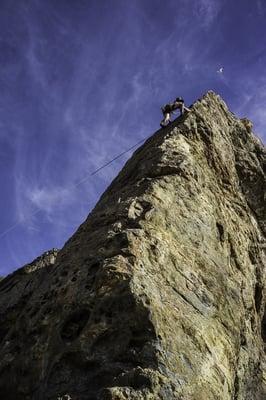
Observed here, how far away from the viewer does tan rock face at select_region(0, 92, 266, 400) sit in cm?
859

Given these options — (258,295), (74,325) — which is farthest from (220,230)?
(74,325)

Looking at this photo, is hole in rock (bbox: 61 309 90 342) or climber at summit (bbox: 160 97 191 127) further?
climber at summit (bbox: 160 97 191 127)

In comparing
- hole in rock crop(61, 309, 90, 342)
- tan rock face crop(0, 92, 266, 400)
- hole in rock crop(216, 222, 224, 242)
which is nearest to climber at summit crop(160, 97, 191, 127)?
tan rock face crop(0, 92, 266, 400)

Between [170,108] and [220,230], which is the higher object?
[170,108]

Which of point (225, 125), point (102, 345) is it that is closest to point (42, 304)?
point (102, 345)

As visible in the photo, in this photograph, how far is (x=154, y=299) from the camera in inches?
369

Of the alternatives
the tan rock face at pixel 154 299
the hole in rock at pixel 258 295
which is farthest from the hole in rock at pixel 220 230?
the hole in rock at pixel 258 295

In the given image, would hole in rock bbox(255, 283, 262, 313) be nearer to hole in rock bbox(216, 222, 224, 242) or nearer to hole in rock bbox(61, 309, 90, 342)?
hole in rock bbox(216, 222, 224, 242)

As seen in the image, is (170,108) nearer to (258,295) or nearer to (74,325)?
(258,295)

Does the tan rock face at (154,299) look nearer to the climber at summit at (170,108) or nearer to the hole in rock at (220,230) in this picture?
the hole in rock at (220,230)

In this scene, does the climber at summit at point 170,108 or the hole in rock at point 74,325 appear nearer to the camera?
the hole in rock at point 74,325

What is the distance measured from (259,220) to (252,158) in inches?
113

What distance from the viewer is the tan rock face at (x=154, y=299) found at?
28.2 ft

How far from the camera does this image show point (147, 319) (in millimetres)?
8969
